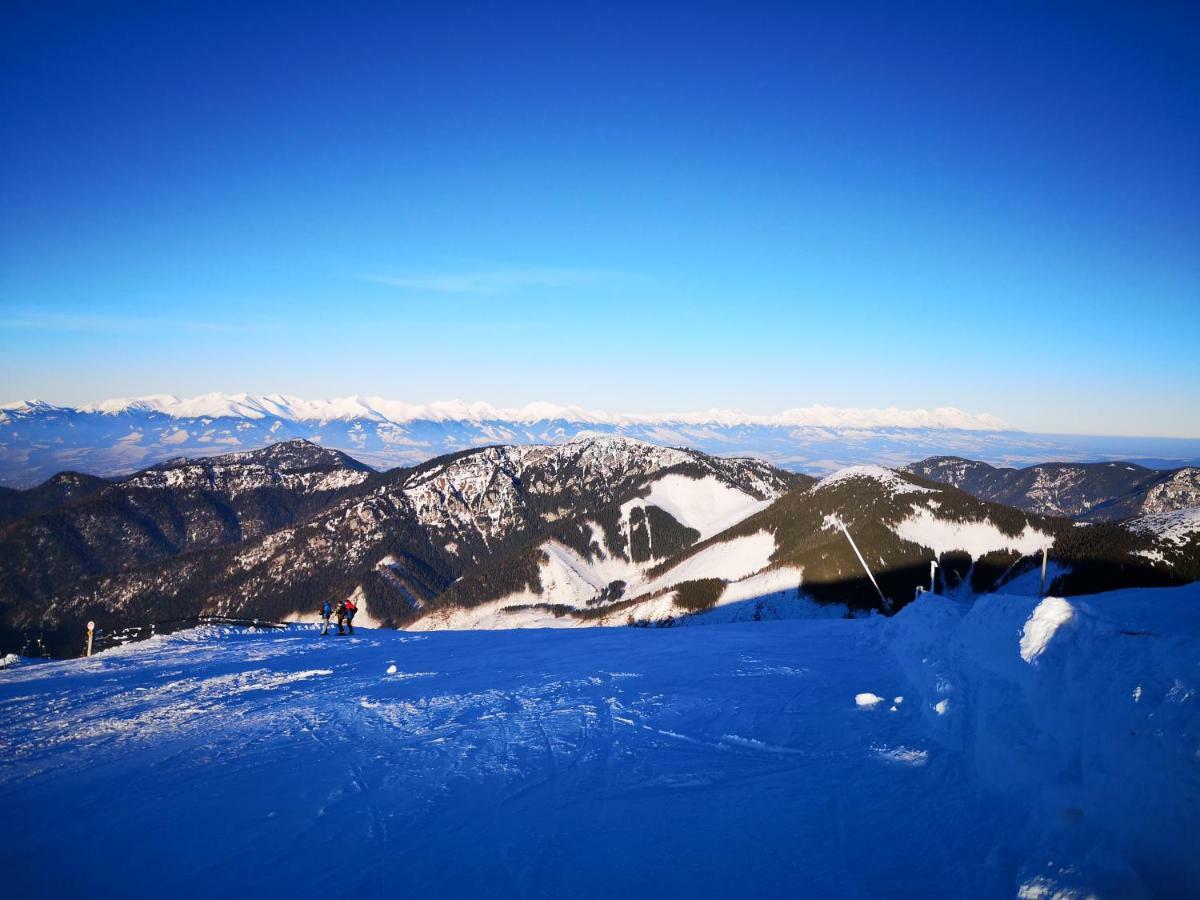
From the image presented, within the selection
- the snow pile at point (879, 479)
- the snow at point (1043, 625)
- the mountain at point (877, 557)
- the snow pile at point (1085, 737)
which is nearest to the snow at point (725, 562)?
the mountain at point (877, 557)

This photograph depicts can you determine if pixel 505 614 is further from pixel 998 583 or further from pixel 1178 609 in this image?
pixel 1178 609

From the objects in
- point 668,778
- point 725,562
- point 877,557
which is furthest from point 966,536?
point 668,778

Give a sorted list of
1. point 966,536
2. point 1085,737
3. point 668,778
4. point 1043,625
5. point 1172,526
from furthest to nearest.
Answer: point 966,536 < point 1172,526 < point 1043,625 < point 668,778 < point 1085,737

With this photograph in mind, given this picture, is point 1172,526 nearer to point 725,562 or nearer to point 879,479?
point 879,479

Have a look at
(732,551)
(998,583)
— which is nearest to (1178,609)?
(998,583)

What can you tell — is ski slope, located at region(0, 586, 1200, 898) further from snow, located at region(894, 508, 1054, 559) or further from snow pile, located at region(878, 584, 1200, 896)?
snow, located at region(894, 508, 1054, 559)

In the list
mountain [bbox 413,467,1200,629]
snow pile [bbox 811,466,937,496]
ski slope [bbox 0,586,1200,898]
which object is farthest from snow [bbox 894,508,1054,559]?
ski slope [bbox 0,586,1200,898]
